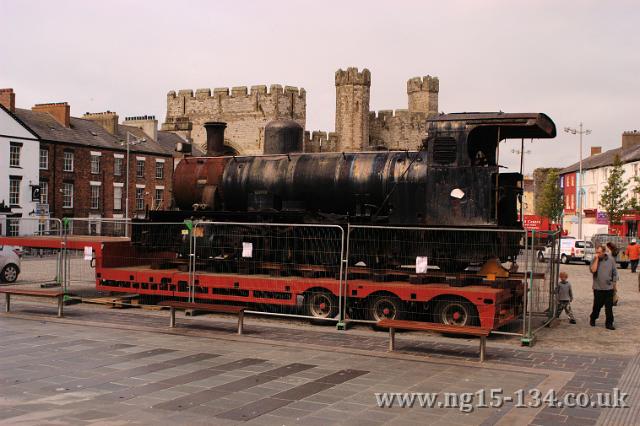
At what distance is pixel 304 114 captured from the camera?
195 ft

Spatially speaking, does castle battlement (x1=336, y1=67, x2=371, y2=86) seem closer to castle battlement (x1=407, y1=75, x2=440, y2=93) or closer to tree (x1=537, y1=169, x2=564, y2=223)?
castle battlement (x1=407, y1=75, x2=440, y2=93)

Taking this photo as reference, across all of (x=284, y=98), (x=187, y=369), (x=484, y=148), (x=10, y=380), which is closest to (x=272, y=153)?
(x=484, y=148)

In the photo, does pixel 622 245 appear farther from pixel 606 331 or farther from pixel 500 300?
pixel 500 300

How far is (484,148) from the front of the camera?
13445 millimetres

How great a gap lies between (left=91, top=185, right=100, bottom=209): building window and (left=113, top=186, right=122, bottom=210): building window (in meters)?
1.51

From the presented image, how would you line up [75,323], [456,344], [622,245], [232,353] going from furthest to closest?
1. [622,245]
2. [75,323]
3. [456,344]
4. [232,353]

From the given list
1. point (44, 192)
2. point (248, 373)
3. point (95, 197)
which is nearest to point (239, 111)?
point (95, 197)

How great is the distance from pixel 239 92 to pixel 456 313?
48871 mm

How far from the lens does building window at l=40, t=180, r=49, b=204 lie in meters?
41.5

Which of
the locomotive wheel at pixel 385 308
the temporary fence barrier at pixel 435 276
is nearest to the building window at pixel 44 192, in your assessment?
the temporary fence barrier at pixel 435 276

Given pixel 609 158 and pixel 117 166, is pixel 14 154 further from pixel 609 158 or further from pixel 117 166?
pixel 609 158

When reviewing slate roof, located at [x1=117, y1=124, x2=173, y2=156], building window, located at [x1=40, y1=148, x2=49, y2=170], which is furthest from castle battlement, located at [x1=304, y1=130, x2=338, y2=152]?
building window, located at [x1=40, y1=148, x2=49, y2=170]

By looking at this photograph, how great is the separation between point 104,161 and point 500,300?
38.4 metres

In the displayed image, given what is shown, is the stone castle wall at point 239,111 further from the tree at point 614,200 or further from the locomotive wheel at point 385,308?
the locomotive wheel at point 385,308
